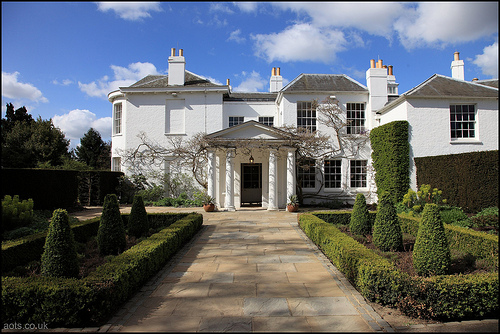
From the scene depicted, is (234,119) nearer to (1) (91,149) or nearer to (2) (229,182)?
(2) (229,182)

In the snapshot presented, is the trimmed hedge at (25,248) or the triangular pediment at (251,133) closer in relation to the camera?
the trimmed hedge at (25,248)

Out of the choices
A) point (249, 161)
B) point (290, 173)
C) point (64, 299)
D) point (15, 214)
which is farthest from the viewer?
point (249, 161)

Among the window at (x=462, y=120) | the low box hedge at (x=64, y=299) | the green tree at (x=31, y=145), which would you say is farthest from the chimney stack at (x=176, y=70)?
the low box hedge at (x=64, y=299)

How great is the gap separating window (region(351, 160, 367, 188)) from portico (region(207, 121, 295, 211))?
4609 mm

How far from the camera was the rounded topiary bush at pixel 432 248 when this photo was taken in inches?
218

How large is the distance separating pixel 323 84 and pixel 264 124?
6059 millimetres

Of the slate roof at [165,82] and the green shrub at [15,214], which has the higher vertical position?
the slate roof at [165,82]

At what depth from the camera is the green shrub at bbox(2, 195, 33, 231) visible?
9366 mm

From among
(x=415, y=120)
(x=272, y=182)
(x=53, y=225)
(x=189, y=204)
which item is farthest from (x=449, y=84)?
(x=53, y=225)

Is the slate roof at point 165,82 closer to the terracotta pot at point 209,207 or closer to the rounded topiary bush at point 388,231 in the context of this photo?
the terracotta pot at point 209,207

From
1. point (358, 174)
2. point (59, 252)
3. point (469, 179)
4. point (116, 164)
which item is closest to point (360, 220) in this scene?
point (469, 179)

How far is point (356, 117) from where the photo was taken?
19.8m

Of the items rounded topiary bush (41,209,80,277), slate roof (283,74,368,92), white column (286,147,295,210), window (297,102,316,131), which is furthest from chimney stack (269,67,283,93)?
rounded topiary bush (41,209,80,277)

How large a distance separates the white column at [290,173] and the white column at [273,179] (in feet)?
2.09
